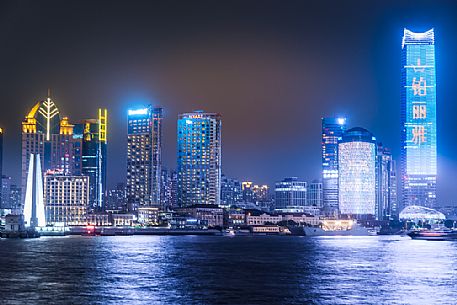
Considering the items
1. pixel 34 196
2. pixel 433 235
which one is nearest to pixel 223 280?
pixel 34 196

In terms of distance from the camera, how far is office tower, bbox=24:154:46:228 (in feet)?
404

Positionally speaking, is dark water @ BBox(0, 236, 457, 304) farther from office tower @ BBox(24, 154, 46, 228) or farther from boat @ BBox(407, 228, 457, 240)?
boat @ BBox(407, 228, 457, 240)

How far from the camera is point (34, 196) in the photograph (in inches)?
5118

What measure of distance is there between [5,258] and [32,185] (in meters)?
49.2

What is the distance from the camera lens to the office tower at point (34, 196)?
404 feet

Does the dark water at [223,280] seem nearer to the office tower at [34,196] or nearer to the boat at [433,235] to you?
the office tower at [34,196]

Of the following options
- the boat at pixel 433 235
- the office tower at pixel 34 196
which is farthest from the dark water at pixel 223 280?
the boat at pixel 433 235

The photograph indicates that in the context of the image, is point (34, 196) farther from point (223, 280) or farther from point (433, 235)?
point (433, 235)

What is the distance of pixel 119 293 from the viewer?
4712cm

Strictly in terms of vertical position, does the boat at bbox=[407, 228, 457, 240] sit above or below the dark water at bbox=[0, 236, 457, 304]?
below

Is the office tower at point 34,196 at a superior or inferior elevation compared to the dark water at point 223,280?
superior

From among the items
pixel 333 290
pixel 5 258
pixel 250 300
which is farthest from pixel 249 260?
pixel 250 300

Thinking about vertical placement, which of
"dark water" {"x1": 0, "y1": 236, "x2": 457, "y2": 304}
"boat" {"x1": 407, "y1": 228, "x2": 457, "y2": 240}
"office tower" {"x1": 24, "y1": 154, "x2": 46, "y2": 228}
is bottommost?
"boat" {"x1": 407, "y1": 228, "x2": 457, "y2": 240}

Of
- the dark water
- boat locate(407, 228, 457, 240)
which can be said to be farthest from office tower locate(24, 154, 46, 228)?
boat locate(407, 228, 457, 240)
